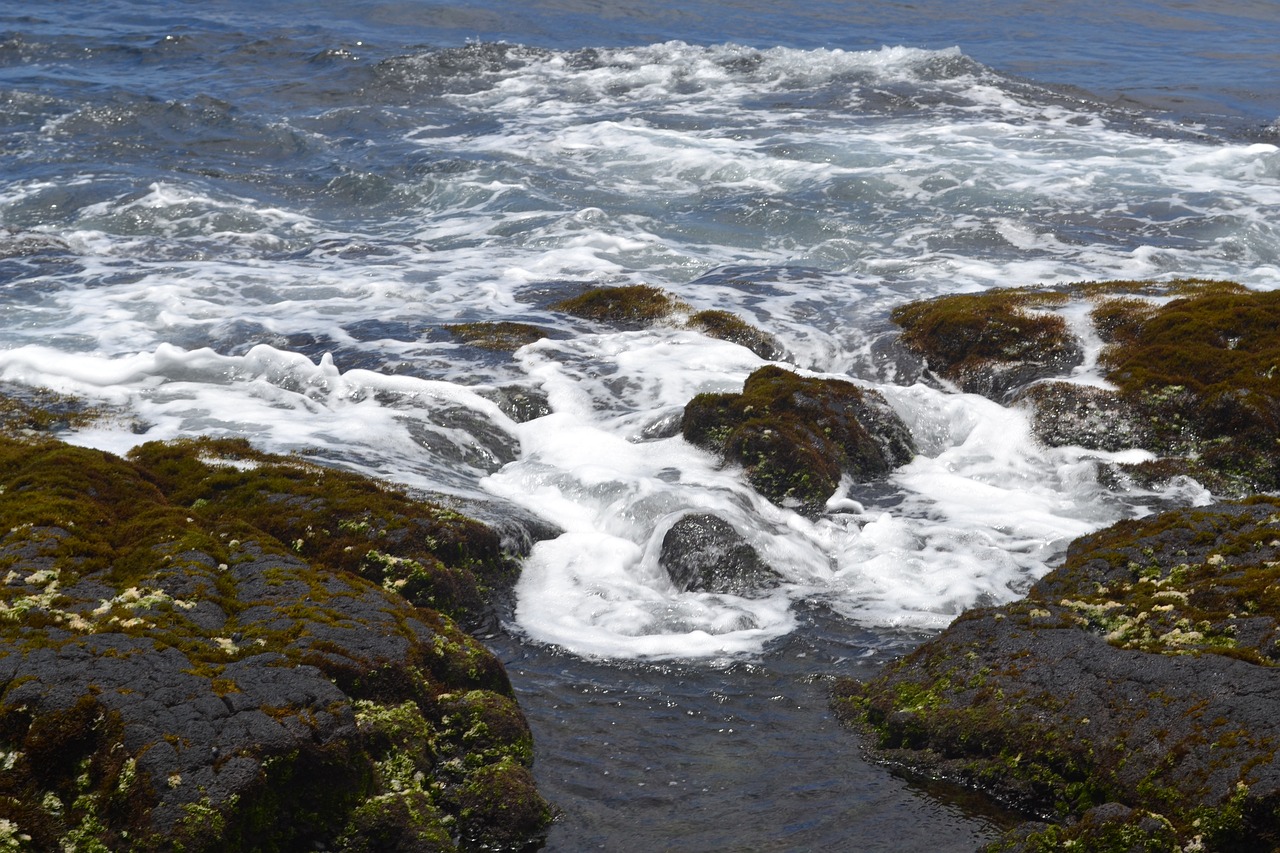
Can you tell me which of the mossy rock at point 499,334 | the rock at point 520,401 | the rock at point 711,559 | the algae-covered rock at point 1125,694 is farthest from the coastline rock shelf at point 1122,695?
the mossy rock at point 499,334

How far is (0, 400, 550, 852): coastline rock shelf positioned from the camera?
16.0ft

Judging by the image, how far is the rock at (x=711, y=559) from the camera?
8680mm

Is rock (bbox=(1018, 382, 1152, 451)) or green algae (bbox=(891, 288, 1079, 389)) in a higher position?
green algae (bbox=(891, 288, 1079, 389))

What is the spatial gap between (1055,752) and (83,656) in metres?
4.87

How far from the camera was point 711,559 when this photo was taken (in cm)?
881

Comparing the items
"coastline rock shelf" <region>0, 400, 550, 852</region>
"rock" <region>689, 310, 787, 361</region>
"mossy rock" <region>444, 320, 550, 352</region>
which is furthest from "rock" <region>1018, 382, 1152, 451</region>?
"coastline rock shelf" <region>0, 400, 550, 852</region>

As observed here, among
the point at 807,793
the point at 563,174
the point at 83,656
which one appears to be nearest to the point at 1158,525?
the point at 807,793

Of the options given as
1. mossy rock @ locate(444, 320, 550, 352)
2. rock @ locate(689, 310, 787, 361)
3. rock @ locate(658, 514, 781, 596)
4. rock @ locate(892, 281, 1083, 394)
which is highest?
rock @ locate(892, 281, 1083, 394)

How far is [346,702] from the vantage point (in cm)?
562

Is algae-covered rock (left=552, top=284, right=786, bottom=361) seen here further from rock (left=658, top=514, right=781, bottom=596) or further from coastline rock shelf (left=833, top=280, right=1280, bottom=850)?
coastline rock shelf (left=833, top=280, right=1280, bottom=850)

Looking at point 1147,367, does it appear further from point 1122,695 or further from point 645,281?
point 645,281

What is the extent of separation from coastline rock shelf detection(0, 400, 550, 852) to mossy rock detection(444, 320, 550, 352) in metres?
5.85

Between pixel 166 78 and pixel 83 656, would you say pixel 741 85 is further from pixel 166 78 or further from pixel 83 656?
pixel 83 656

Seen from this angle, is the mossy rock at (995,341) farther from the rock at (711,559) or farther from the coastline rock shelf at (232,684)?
→ the coastline rock shelf at (232,684)
